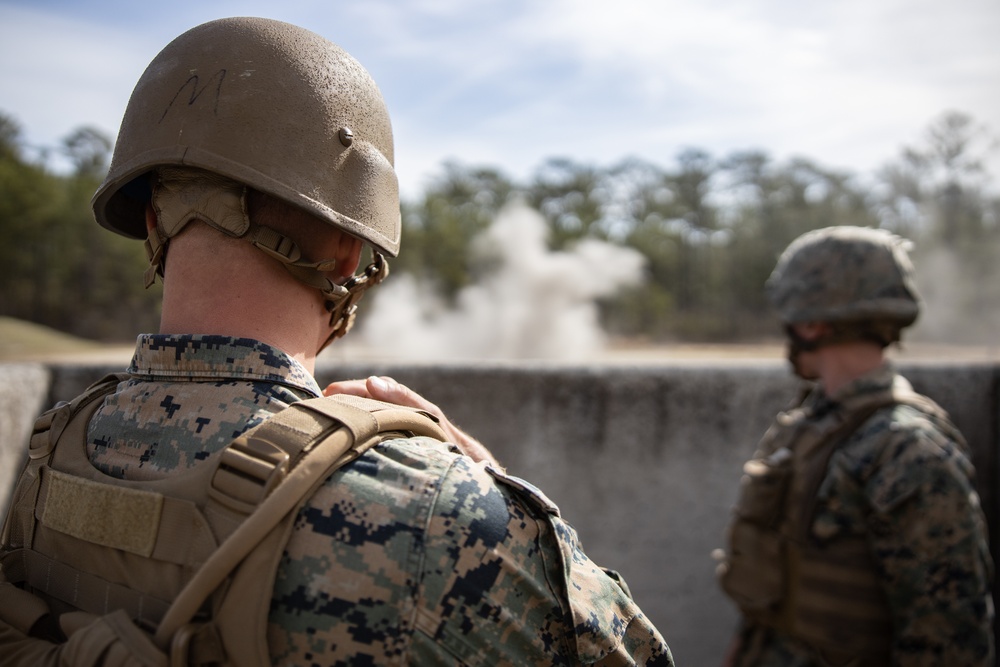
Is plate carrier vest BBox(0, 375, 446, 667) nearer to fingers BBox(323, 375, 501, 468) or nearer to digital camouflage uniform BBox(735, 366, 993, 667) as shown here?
fingers BBox(323, 375, 501, 468)

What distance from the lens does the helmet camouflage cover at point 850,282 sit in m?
3.10

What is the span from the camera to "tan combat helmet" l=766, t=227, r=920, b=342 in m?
3.10

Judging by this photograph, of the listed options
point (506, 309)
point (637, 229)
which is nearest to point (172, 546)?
point (506, 309)

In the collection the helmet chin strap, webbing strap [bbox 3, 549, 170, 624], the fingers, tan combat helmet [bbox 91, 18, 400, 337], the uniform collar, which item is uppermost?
tan combat helmet [bbox 91, 18, 400, 337]

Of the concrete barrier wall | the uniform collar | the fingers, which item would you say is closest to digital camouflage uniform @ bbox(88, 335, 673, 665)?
the uniform collar

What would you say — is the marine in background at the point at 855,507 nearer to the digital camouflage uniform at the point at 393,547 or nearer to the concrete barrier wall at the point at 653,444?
the concrete barrier wall at the point at 653,444

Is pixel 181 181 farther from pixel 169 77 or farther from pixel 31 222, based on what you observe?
pixel 31 222

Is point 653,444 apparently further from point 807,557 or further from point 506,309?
point 506,309

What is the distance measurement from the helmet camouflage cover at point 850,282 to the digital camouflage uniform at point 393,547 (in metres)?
2.26

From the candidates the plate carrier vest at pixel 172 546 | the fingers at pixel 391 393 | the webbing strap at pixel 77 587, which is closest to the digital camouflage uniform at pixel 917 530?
the fingers at pixel 391 393

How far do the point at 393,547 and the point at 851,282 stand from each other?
2.70 meters

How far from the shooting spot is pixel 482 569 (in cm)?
114

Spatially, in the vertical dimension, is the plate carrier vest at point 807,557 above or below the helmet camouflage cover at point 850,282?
below

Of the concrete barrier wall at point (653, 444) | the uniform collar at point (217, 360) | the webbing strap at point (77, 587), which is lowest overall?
the concrete barrier wall at point (653, 444)
